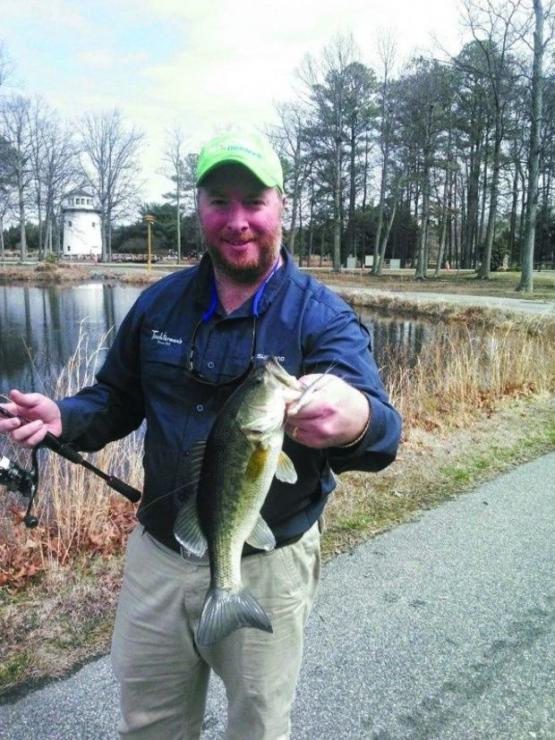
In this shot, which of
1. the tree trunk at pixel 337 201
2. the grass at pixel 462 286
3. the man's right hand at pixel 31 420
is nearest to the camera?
the man's right hand at pixel 31 420

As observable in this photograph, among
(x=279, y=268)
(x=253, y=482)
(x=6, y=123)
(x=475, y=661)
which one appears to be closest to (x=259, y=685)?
(x=253, y=482)

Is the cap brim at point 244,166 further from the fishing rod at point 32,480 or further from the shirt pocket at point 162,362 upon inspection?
the fishing rod at point 32,480

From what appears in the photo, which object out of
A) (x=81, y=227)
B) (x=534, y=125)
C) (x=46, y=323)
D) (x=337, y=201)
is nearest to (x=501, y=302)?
(x=534, y=125)

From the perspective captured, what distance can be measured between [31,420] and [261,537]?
1.00 meters

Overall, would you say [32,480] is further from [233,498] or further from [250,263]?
[250,263]

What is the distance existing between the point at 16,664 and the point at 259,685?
65.1 inches

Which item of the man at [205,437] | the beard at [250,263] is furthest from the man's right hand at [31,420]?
the beard at [250,263]

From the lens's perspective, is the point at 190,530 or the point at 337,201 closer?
the point at 190,530

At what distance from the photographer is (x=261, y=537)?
6.11ft

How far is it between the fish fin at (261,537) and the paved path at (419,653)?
1319 mm

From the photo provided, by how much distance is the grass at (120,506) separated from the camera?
10.7 ft

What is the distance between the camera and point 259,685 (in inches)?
77.7

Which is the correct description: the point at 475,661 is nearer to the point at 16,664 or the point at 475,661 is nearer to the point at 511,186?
the point at 16,664

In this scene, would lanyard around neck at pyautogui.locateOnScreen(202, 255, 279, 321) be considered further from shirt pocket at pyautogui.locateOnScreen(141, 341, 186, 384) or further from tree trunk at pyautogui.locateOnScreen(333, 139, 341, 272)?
tree trunk at pyautogui.locateOnScreen(333, 139, 341, 272)
